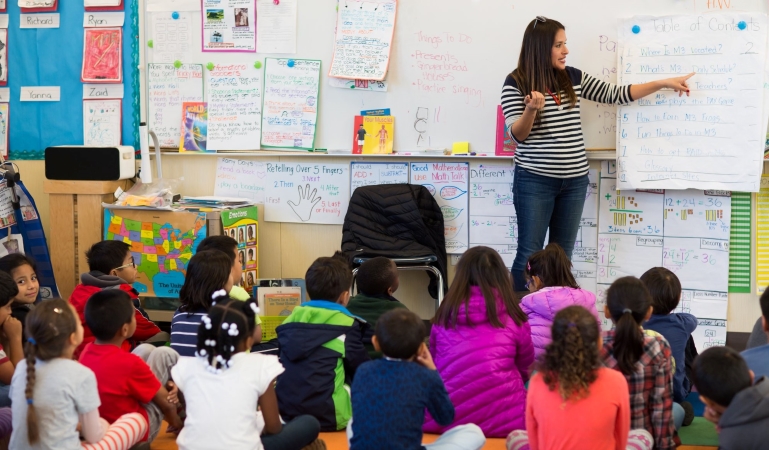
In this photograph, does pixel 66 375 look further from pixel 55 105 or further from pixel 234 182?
pixel 55 105

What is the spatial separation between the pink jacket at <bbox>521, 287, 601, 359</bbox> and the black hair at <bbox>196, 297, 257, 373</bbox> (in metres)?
1.28

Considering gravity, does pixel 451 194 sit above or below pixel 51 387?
above

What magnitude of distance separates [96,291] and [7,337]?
15.5 inches

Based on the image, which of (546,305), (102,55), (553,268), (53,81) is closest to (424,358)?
(546,305)

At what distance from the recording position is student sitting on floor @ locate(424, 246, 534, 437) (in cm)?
288

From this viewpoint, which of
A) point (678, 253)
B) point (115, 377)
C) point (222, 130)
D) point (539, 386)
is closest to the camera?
point (539, 386)

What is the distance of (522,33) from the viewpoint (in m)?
4.46

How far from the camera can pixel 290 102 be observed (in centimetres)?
474

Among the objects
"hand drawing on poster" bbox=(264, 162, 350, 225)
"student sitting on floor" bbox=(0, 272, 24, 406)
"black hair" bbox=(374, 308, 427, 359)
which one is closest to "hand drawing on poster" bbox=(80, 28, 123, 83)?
"hand drawing on poster" bbox=(264, 162, 350, 225)

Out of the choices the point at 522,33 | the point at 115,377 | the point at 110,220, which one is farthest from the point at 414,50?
the point at 115,377

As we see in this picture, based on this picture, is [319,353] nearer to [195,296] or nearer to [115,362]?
[195,296]

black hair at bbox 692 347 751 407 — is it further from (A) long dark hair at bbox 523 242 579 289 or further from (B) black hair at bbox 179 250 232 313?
(B) black hair at bbox 179 250 232 313

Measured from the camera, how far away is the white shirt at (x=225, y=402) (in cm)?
236

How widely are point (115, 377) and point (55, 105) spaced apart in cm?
292
